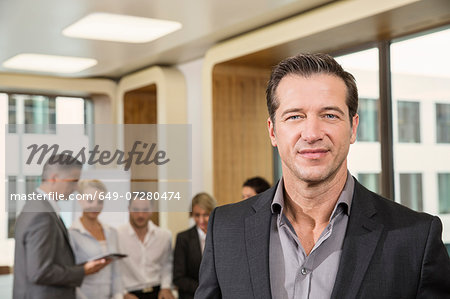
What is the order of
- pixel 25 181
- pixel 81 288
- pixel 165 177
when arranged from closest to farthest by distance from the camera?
pixel 81 288, pixel 165 177, pixel 25 181

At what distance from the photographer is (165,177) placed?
21.2ft

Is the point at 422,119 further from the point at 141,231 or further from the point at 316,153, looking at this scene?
the point at 316,153

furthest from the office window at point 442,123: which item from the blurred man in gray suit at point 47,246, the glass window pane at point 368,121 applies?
the blurred man in gray suit at point 47,246

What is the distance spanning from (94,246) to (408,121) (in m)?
2.58

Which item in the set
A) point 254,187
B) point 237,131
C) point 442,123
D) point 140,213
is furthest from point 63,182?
point 442,123

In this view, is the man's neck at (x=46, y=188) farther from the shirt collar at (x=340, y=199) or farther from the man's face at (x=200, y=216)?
the shirt collar at (x=340, y=199)

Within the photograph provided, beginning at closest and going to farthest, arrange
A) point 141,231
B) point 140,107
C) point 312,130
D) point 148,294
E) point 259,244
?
point 312,130 < point 259,244 < point 148,294 < point 141,231 < point 140,107

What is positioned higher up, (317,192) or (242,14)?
(242,14)

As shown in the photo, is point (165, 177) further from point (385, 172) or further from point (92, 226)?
point (385, 172)

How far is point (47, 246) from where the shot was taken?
373 cm

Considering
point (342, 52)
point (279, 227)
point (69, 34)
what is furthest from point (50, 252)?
point (342, 52)

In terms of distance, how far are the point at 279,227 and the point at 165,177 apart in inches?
196

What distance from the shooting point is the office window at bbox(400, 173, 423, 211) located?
4.43m

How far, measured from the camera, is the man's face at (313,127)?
1.42 m
